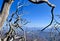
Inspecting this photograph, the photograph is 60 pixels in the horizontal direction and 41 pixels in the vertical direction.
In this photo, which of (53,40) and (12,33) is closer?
(12,33)

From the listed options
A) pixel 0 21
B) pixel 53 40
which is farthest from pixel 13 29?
pixel 53 40

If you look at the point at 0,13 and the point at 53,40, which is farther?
the point at 53,40

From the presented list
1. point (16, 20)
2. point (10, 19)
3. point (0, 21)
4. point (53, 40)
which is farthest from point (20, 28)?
point (53, 40)

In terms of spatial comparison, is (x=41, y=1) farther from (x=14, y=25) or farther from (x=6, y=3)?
(x=14, y=25)

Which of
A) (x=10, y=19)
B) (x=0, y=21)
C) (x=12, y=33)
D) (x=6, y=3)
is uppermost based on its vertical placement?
(x=6, y=3)

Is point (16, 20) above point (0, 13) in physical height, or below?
below

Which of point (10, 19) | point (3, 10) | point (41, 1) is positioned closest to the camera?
point (41, 1)

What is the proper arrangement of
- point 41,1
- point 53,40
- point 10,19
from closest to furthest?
point 41,1 → point 10,19 → point 53,40

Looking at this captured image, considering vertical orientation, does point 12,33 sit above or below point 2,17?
below

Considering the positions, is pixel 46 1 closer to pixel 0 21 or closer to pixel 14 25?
pixel 0 21
